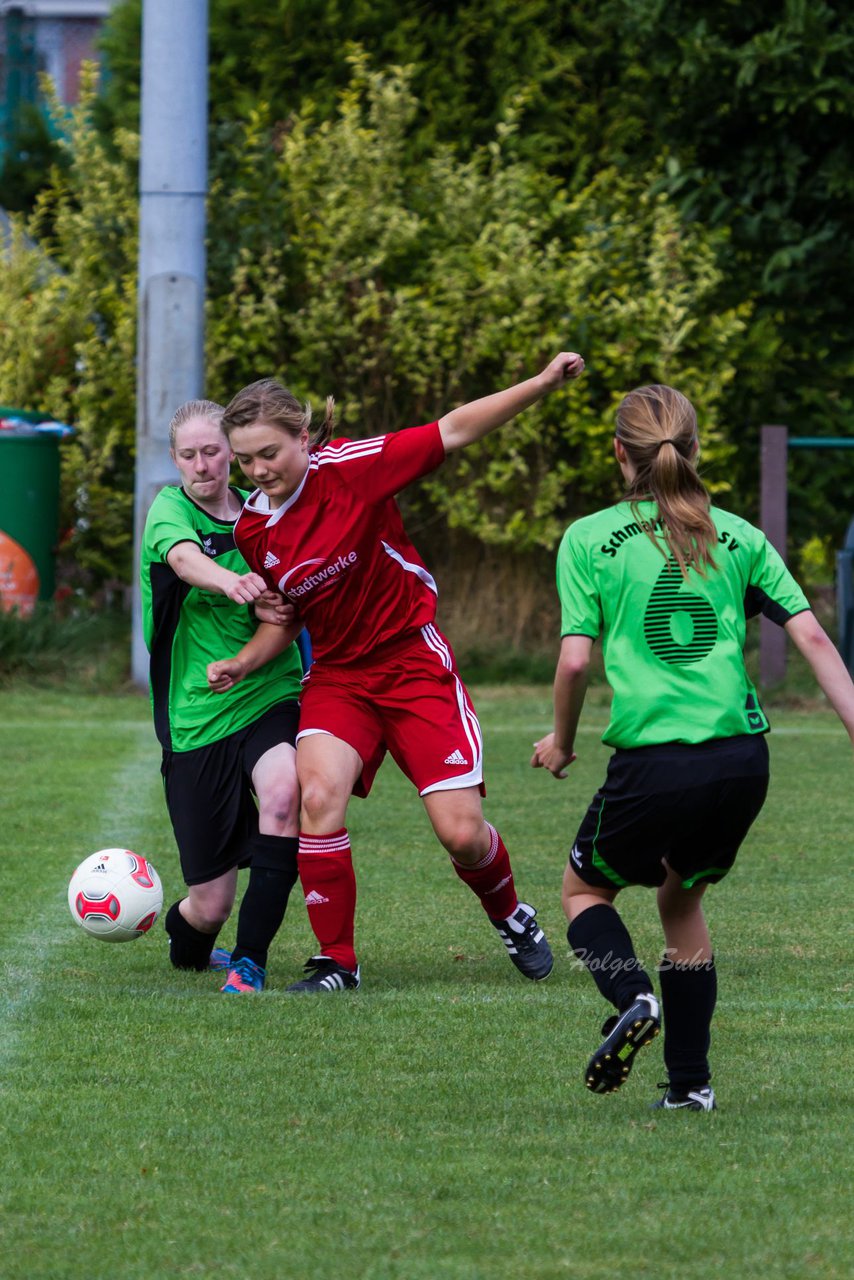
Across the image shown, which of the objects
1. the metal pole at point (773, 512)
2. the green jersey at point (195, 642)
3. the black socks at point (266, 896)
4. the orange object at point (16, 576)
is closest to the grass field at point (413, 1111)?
the black socks at point (266, 896)

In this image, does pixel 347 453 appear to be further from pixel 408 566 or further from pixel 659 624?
pixel 659 624

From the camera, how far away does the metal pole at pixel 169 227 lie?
1355 cm

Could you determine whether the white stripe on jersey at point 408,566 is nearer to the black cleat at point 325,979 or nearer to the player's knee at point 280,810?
the player's knee at point 280,810

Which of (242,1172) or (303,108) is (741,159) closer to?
(303,108)

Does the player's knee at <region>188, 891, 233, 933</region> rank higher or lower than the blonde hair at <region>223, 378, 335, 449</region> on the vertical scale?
lower

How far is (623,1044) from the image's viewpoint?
4.00 metres

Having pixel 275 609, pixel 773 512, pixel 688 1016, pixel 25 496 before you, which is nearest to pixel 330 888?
pixel 275 609

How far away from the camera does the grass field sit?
3416mm

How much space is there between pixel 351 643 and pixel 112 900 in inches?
41.0

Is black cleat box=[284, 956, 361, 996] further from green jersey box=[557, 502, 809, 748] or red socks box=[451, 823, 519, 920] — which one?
green jersey box=[557, 502, 809, 748]

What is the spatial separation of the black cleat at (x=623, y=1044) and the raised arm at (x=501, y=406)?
1.59 metres

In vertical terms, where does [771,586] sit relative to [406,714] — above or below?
above

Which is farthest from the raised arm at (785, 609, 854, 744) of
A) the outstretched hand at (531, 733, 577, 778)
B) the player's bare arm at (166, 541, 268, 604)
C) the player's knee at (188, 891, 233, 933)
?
the player's knee at (188, 891, 233, 933)

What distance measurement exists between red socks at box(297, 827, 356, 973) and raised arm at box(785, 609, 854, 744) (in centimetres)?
180
